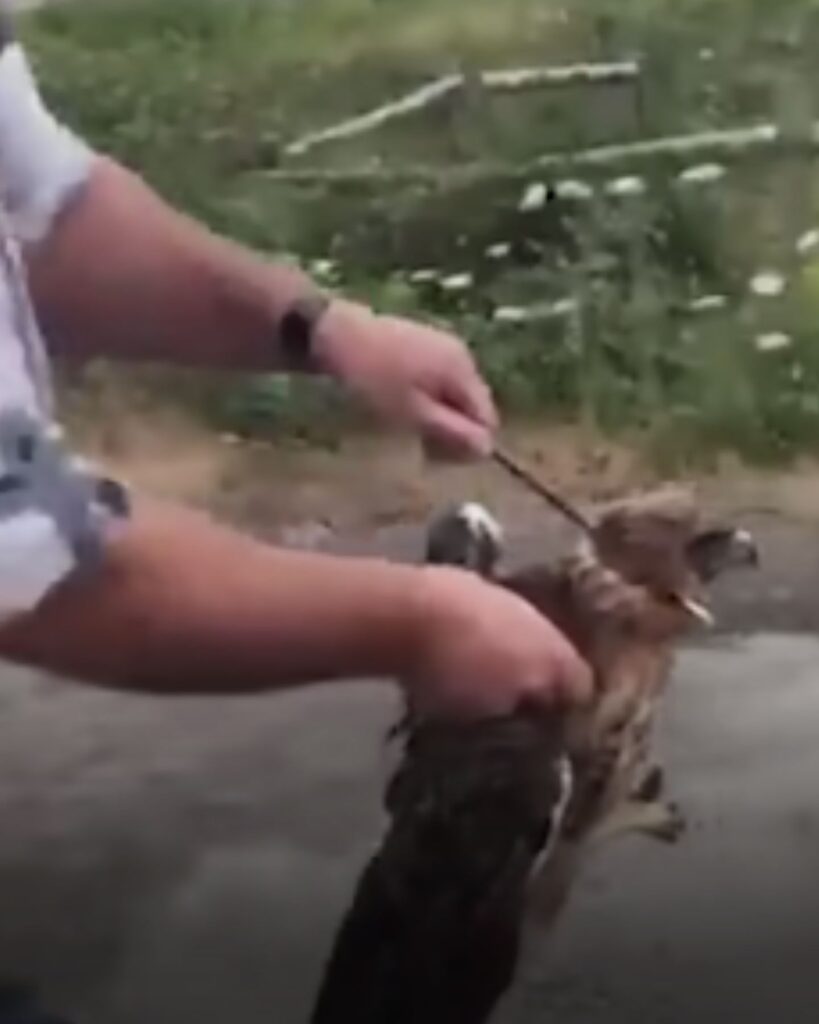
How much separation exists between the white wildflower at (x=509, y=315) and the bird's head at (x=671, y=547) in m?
0.09

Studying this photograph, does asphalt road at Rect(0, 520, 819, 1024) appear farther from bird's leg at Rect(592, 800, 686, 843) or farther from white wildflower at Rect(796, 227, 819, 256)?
white wildflower at Rect(796, 227, 819, 256)

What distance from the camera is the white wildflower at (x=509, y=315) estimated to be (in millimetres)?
1496

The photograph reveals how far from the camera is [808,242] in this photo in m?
1.51

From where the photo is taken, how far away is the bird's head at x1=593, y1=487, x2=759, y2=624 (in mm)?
1458

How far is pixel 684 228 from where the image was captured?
4.98 ft

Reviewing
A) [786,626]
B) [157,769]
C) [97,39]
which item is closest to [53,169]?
[97,39]

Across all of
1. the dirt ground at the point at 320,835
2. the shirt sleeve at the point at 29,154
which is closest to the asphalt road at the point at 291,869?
the dirt ground at the point at 320,835

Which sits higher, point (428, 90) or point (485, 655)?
point (428, 90)

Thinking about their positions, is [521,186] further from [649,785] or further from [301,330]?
[649,785]

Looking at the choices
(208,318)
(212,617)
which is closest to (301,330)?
(208,318)

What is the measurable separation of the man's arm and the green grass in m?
0.11

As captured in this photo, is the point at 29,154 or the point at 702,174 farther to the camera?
the point at 702,174

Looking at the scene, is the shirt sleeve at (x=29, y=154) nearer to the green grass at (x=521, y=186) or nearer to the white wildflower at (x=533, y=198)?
the green grass at (x=521, y=186)

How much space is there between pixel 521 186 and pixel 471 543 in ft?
0.53
